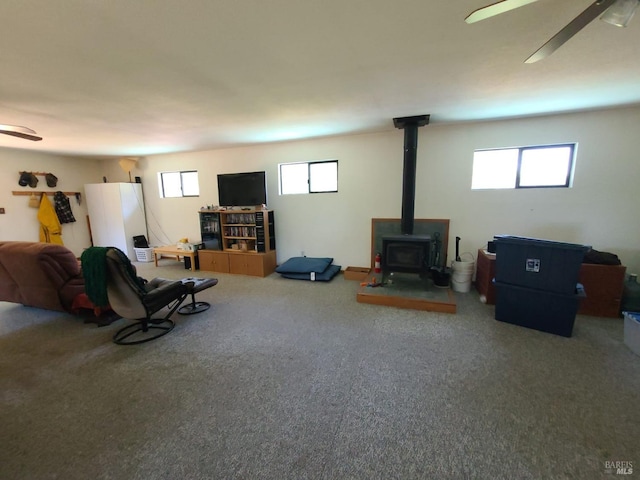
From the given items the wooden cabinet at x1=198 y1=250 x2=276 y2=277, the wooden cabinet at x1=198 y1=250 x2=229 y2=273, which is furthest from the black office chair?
the wooden cabinet at x1=198 y1=250 x2=229 y2=273

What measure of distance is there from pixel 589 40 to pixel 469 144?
6.90 ft

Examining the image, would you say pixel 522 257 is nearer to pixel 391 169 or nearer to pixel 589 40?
pixel 589 40

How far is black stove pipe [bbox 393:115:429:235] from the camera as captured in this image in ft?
11.2

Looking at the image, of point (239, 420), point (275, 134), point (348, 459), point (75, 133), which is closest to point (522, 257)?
point (348, 459)

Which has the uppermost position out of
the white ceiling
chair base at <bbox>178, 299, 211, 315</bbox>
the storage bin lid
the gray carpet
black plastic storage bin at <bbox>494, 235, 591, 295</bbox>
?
the white ceiling

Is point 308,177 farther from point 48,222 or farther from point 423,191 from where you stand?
point 48,222

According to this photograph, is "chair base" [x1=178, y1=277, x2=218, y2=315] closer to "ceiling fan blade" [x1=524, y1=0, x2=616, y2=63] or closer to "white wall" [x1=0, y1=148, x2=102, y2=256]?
"ceiling fan blade" [x1=524, y1=0, x2=616, y2=63]

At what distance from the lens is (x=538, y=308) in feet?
8.64

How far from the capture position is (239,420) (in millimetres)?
1646

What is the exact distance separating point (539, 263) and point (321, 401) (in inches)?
102

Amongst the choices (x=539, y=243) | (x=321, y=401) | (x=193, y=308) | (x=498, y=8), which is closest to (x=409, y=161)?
(x=539, y=243)

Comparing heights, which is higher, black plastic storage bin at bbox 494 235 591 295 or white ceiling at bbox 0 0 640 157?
white ceiling at bbox 0 0 640 157

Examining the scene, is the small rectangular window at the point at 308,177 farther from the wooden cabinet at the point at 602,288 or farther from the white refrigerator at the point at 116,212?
the white refrigerator at the point at 116,212

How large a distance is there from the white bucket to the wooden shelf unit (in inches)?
126
